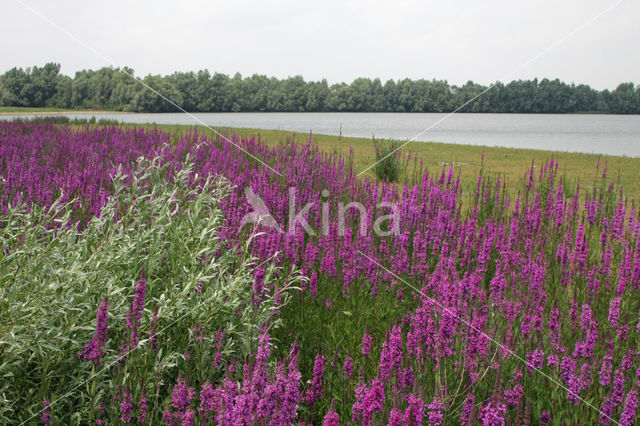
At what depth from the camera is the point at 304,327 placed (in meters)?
4.26

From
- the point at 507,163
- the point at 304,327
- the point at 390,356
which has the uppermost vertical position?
the point at 507,163

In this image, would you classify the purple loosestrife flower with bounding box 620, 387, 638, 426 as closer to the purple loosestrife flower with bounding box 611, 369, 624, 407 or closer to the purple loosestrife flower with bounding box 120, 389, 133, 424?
the purple loosestrife flower with bounding box 611, 369, 624, 407

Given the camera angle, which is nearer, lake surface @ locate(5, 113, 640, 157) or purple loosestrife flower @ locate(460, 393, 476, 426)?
purple loosestrife flower @ locate(460, 393, 476, 426)

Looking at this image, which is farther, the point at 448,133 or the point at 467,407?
the point at 448,133

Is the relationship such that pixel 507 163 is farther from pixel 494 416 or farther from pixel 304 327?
pixel 494 416

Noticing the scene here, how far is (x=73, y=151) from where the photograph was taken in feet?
35.2

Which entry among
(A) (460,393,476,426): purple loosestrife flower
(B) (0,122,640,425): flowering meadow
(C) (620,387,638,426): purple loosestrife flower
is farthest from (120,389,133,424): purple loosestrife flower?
(C) (620,387,638,426): purple loosestrife flower

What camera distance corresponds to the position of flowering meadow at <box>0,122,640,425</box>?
253 cm

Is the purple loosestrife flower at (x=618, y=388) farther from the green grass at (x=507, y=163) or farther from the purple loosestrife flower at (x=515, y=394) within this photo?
the green grass at (x=507, y=163)

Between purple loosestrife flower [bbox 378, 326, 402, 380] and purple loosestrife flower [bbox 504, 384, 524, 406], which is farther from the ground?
purple loosestrife flower [bbox 378, 326, 402, 380]

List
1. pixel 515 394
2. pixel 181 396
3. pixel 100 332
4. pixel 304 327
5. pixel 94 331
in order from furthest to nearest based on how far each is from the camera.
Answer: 1. pixel 304 327
2. pixel 94 331
3. pixel 515 394
4. pixel 100 332
5. pixel 181 396

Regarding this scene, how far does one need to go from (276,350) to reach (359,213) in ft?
10.6

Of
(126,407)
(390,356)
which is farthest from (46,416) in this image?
(390,356)

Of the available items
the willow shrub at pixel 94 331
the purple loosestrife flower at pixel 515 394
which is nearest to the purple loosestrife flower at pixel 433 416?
the purple loosestrife flower at pixel 515 394
